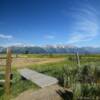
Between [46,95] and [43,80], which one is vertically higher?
[43,80]

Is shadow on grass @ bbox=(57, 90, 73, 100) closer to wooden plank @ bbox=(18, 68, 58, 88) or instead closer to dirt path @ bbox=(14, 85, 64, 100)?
dirt path @ bbox=(14, 85, 64, 100)

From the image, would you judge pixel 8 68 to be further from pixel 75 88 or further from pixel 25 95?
pixel 75 88

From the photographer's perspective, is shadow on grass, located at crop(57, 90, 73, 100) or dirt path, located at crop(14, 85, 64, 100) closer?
shadow on grass, located at crop(57, 90, 73, 100)

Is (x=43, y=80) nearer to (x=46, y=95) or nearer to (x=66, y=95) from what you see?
(x=46, y=95)

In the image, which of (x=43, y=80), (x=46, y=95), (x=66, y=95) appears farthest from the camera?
(x=43, y=80)

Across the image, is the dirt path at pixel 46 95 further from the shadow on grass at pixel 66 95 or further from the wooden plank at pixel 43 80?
the wooden plank at pixel 43 80

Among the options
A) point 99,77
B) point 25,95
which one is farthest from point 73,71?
point 25,95

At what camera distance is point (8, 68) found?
11719 mm

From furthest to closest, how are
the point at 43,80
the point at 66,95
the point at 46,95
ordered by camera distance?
1. the point at 43,80
2. the point at 46,95
3. the point at 66,95

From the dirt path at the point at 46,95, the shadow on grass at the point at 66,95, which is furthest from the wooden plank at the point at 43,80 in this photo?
the shadow on grass at the point at 66,95

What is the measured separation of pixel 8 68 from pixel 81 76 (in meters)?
4.00

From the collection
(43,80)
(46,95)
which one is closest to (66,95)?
(46,95)

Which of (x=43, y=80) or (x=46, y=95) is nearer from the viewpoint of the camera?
(x=46, y=95)

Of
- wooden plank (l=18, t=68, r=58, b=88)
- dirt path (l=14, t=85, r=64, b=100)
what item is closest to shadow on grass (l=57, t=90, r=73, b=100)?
dirt path (l=14, t=85, r=64, b=100)
